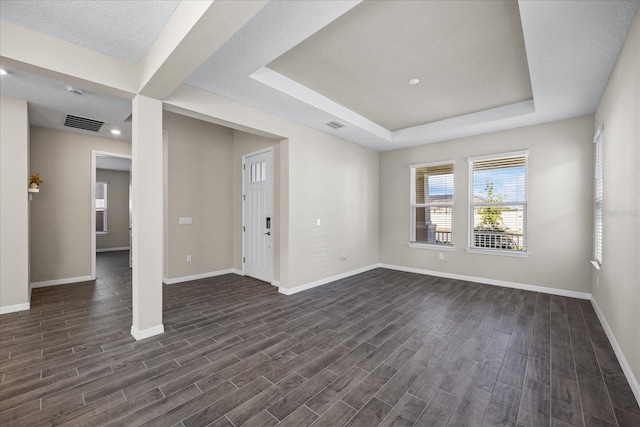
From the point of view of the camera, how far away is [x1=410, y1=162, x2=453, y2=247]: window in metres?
5.43

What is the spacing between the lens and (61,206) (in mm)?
4844

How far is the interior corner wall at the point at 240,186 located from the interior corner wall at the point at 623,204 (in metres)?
3.96

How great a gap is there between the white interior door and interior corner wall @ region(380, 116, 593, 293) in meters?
3.32

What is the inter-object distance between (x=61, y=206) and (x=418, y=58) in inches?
241

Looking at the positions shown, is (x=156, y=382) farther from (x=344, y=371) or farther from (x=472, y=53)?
(x=472, y=53)

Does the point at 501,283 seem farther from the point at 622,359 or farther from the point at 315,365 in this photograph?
the point at 315,365

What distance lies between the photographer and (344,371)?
2266 mm

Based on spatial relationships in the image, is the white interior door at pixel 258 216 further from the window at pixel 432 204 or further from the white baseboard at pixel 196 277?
the window at pixel 432 204

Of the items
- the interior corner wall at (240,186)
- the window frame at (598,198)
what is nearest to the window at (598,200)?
the window frame at (598,198)

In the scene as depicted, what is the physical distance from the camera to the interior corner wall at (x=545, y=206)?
13.3ft

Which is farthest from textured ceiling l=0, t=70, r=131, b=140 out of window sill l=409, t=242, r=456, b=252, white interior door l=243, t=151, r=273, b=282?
window sill l=409, t=242, r=456, b=252

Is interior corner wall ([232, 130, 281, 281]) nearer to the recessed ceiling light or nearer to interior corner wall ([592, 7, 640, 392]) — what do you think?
the recessed ceiling light

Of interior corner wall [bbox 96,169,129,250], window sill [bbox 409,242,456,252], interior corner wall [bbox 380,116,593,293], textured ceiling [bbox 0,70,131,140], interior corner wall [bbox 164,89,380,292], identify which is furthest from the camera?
interior corner wall [bbox 96,169,129,250]

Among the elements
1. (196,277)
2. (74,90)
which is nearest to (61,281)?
(196,277)
